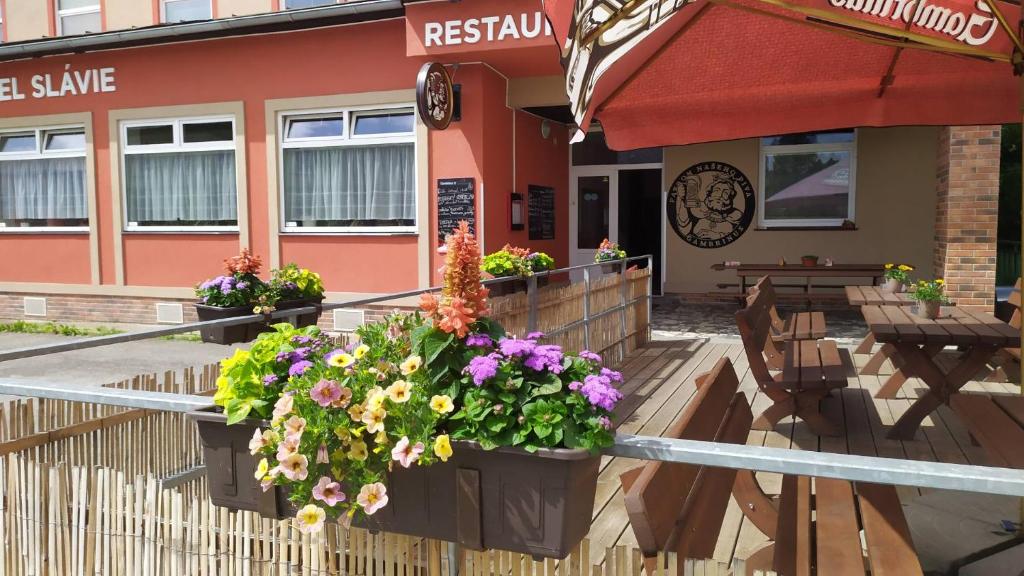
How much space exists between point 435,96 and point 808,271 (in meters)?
5.65

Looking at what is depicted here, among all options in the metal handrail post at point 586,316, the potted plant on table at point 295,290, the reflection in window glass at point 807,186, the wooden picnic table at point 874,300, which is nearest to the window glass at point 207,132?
the metal handrail post at point 586,316

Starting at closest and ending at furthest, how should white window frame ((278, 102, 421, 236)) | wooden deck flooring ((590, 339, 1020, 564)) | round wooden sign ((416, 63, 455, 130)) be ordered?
wooden deck flooring ((590, 339, 1020, 564)) → round wooden sign ((416, 63, 455, 130)) → white window frame ((278, 102, 421, 236))

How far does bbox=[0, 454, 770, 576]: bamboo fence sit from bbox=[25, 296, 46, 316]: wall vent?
35.4ft

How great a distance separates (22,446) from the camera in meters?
2.74

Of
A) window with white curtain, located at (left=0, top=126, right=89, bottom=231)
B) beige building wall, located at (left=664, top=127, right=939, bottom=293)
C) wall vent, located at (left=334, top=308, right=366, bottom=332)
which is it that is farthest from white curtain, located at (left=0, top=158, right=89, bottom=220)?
beige building wall, located at (left=664, top=127, right=939, bottom=293)

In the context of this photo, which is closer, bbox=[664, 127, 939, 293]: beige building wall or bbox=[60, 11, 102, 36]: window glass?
bbox=[664, 127, 939, 293]: beige building wall

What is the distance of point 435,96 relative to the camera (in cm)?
866

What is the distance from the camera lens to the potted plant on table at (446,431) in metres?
1.51

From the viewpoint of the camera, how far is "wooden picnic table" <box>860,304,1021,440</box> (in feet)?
15.3

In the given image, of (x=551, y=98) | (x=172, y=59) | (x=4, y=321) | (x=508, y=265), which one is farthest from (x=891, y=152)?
(x=4, y=321)

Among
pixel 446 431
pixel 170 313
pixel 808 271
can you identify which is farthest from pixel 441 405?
pixel 170 313

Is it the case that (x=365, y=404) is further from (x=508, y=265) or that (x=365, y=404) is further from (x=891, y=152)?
(x=891, y=152)

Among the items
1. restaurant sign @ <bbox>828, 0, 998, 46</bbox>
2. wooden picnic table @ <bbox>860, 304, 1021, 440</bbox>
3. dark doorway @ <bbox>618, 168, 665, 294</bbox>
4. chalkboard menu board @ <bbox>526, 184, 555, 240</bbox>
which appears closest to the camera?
restaurant sign @ <bbox>828, 0, 998, 46</bbox>

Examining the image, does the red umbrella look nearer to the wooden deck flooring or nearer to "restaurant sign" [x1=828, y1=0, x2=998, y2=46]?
"restaurant sign" [x1=828, y1=0, x2=998, y2=46]
